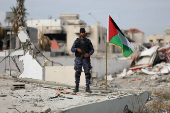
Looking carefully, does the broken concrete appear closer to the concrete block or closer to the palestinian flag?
the palestinian flag

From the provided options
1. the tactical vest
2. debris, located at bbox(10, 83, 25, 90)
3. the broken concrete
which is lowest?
the broken concrete

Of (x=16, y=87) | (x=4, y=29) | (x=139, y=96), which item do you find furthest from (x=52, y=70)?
(x=4, y=29)

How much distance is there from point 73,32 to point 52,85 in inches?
1584

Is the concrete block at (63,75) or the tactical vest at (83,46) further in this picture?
the concrete block at (63,75)

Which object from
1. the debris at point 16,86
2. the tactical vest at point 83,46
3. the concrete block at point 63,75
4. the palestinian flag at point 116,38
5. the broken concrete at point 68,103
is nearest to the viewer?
the broken concrete at point 68,103

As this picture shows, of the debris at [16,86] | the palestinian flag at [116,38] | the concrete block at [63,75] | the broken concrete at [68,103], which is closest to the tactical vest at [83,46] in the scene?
the palestinian flag at [116,38]

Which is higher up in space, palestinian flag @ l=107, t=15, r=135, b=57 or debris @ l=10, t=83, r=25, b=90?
palestinian flag @ l=107, t=15, r=135, b=57

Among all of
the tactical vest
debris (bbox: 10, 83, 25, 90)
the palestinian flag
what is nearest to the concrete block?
the palestinian flag

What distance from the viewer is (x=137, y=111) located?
749 cm

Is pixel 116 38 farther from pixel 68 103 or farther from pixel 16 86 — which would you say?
pixel 16 86

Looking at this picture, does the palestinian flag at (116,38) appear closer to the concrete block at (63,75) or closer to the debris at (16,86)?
the debris at (16,86)

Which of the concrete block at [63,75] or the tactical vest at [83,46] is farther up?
the tactical vest at [83,46]

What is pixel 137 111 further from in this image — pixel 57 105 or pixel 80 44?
pixel 57 105

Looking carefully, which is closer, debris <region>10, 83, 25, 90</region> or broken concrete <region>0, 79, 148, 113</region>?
broken concrete <region>0, 79, 148, 113</region>
